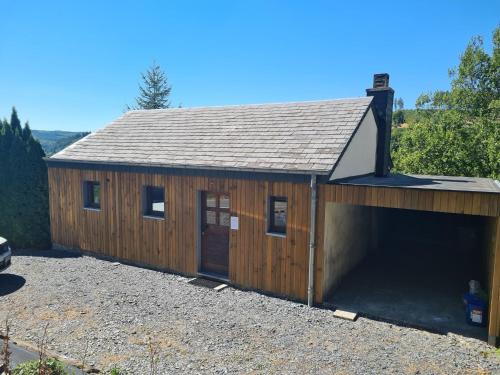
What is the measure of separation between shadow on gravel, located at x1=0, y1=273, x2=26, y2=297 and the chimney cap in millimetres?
11940

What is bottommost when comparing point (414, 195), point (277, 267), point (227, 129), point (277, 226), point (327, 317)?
point (327, 317)

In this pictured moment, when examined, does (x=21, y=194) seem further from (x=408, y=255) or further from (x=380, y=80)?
(x=408, y=255)

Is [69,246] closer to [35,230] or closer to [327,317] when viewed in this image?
[35,230]

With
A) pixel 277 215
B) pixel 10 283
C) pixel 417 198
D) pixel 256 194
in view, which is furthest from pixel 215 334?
pixel 10 283

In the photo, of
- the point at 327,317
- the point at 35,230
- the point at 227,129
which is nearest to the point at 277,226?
the point at 327,317

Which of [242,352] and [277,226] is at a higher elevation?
[277,226]

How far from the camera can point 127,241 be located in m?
11.3

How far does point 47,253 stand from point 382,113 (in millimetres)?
12405

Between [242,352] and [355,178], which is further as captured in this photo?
[355,178]

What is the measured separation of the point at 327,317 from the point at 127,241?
21.9ft

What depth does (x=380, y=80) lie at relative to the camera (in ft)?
38.3

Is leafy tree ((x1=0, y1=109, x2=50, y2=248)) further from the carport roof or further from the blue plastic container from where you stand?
the blue plastic container

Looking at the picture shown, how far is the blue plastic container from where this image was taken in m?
7.28

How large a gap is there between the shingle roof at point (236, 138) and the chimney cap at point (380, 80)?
1377 millimetres
